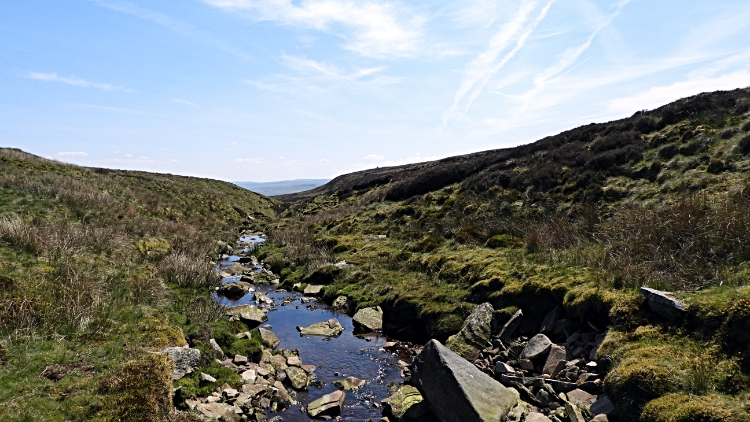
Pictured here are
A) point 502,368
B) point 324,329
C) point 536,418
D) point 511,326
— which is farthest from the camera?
point 324,329

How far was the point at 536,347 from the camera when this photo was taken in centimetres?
1015

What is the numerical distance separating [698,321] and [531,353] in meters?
3.85

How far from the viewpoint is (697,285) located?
339 inches

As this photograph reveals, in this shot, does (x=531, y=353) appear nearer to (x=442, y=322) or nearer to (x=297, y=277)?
(x=442, y=322)

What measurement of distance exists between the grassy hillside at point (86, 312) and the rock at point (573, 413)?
7.86m

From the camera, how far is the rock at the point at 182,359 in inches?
334

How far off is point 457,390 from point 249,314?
32.6 feet

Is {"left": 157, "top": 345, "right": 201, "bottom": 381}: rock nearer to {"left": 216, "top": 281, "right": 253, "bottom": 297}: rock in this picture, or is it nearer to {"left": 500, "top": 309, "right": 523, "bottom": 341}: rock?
{"left": 500, "top": 309, "right": 523, "bottom": 341}: rock

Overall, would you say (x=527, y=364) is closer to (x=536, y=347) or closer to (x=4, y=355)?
(x=536, y=347)

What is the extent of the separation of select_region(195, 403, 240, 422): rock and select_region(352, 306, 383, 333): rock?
22.3 ft

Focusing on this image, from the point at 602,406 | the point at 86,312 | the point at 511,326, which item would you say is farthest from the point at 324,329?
the point at 602,406

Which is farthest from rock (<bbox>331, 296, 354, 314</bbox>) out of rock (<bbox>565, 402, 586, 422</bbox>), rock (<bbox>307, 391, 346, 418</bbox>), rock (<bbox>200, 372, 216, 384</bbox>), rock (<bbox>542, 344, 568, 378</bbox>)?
rock (<bbox>565, 402, 586, 422</bbox>)

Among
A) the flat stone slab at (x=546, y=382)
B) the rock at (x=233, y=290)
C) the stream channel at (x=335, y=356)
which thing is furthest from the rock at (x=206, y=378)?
the rock at (x=233, y=290)

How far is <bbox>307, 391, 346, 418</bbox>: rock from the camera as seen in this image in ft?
28.3
